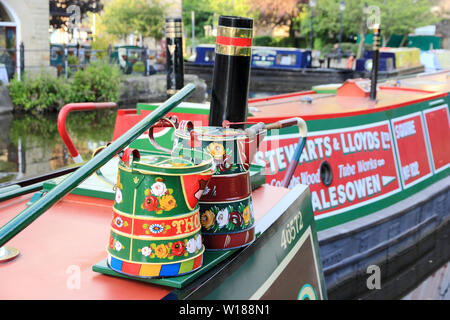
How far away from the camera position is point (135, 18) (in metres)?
34.5

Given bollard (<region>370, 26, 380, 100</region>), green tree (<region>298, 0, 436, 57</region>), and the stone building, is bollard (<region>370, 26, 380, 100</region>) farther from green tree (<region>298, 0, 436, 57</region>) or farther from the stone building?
green tree (<region>298, 0, 436, 57</region>)

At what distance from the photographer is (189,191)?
171cm

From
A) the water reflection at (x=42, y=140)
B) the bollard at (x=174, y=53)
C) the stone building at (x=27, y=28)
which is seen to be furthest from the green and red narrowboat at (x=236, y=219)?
the stone building at (x=27, y=28)

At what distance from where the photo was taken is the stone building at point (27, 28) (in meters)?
21.6

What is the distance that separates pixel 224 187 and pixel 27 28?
21.9 m

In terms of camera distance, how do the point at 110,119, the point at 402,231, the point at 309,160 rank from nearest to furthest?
the point at 309,160
the point at 402,231
the point at 110,119

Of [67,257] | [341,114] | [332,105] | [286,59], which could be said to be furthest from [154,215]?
[286,59]

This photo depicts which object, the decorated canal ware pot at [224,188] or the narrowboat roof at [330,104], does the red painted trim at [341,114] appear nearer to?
the narrowboat roof at [330,104]

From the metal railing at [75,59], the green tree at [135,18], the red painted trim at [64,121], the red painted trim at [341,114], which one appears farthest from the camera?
the green tree at [135,18]

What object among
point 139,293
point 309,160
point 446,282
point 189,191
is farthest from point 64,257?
point 446,282

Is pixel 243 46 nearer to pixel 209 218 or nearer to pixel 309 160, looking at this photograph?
pixel 209 218

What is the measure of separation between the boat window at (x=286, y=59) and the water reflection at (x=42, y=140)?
1152 cm

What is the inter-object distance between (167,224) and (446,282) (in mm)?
6173

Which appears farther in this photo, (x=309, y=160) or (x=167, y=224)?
(x=309, y=160)
